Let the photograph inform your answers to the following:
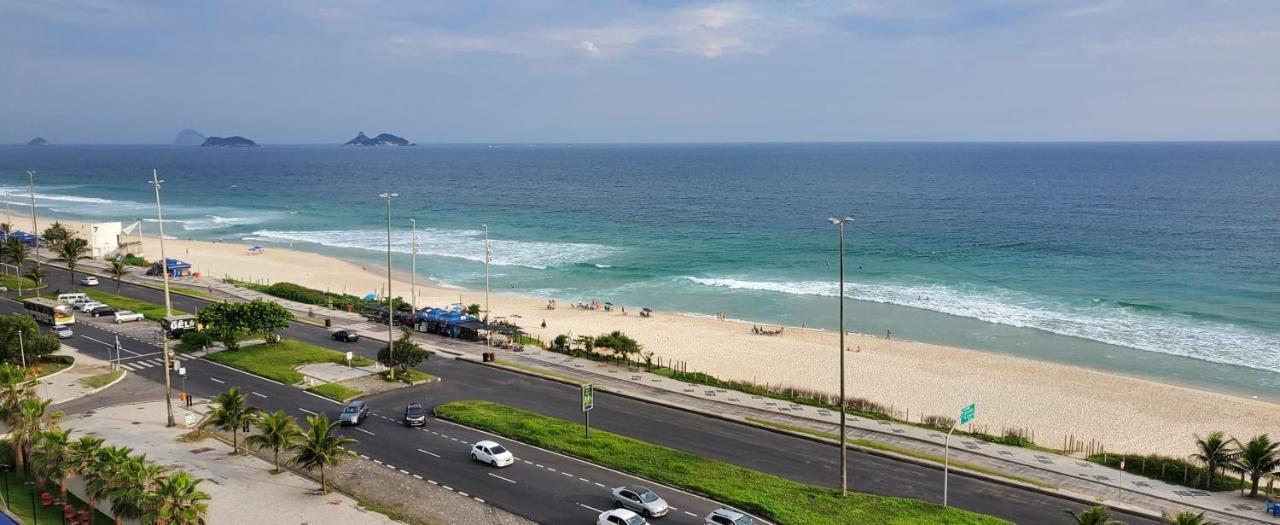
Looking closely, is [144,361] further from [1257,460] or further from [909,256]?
[909,256]

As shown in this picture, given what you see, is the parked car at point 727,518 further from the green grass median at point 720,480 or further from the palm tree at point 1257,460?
the palm tree at point 1257,460

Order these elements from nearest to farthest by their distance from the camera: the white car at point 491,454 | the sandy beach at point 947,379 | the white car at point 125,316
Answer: the white car at point 491,454 → the sandy beach at point 947,379 → the white car at point 125,316

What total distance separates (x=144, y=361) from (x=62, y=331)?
420 inches

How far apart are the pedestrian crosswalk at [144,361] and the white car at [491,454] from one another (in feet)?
88.8

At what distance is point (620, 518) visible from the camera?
2862 centimetres

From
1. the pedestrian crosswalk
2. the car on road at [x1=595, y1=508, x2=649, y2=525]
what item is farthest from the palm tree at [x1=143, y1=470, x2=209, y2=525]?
the pedestrian crosswalk

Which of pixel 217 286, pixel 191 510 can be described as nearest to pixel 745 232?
pixel 217 286

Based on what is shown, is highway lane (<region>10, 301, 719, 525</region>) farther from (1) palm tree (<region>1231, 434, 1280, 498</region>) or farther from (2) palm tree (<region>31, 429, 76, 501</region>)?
(1) palm tree (<region>1231, 434, 1280, 498</region>)

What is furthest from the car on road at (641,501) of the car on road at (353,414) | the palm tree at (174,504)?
the car on road at (353,414)

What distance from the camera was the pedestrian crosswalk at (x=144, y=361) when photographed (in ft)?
166

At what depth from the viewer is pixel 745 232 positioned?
132375 millimetres

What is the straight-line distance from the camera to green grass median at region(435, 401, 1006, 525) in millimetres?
30469

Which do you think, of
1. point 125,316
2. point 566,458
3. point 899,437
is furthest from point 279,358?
point 899,437

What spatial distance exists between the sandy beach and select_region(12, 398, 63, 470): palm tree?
3697 centimetres
